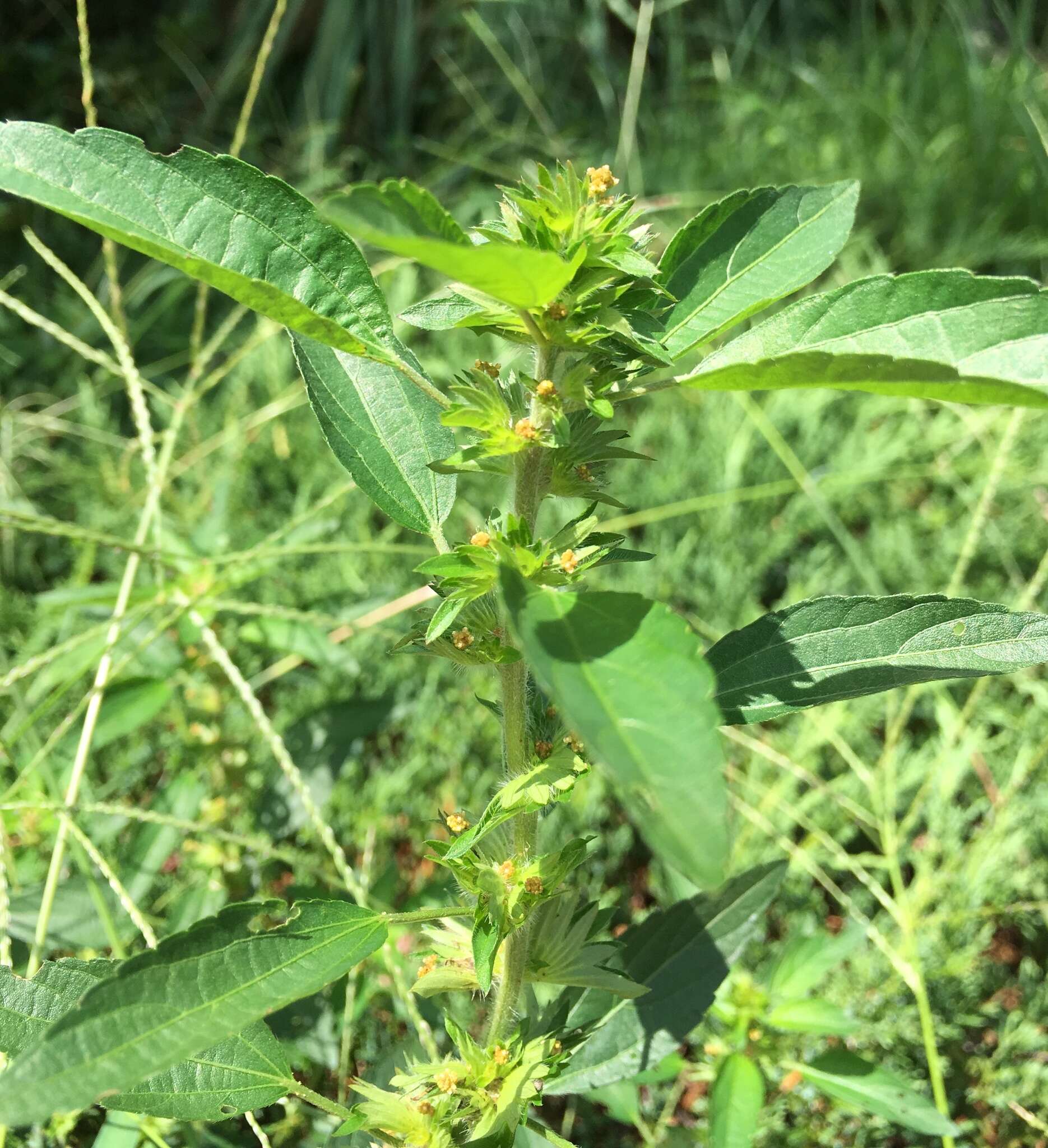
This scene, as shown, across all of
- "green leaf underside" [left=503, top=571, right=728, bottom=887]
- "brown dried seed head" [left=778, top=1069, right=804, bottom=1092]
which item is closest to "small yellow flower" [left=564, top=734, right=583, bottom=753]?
"green leaf underside" [left=503, top=571, right=728, bottom=887]

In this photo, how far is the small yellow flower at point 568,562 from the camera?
0.61m

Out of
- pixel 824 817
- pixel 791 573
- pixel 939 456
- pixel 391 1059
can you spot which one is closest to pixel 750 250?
pixel 391 1059

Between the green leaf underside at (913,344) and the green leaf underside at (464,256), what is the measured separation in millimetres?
96

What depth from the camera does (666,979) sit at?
0.84 metres

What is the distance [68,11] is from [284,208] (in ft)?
10.1

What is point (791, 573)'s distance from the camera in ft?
6.03

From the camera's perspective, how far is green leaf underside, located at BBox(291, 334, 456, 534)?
→ 0.70m

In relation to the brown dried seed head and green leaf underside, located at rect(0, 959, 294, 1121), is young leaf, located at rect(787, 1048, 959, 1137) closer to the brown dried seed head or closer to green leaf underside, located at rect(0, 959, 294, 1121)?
the brown dried seed head

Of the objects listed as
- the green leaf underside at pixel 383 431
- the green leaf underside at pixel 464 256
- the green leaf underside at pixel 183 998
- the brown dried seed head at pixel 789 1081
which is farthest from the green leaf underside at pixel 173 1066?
the brown dried seed head at pixel 789 1081

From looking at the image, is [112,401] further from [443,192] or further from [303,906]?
[303,906]

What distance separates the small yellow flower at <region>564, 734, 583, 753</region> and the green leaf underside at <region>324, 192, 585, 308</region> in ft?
1.02

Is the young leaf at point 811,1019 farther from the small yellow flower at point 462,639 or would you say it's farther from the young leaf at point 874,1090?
the small yellow flower at point 462,639

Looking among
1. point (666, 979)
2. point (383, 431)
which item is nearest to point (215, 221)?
point (383, 431)

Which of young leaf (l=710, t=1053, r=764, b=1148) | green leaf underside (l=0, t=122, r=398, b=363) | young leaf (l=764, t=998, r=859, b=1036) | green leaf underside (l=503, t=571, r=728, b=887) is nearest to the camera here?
green leaf underside (l=503, t=571, r=728, b=887)
